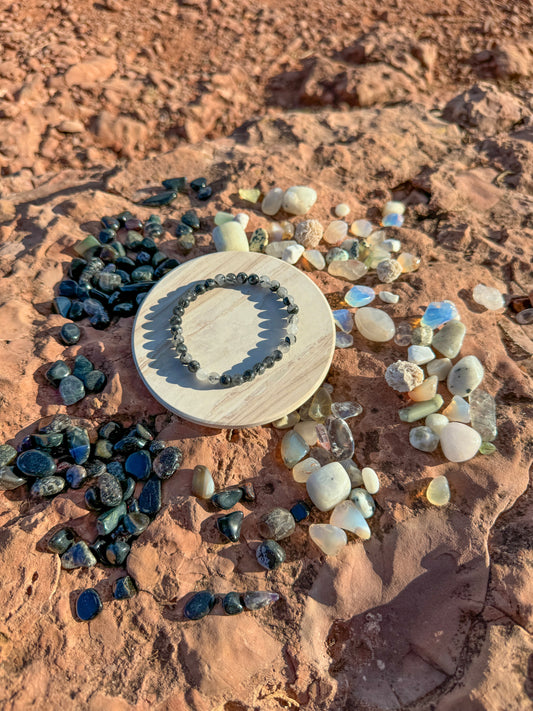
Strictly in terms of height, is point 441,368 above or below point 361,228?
below

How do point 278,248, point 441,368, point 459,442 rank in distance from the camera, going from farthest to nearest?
1. point 278,248
2. point 441,368
3. point 459,442

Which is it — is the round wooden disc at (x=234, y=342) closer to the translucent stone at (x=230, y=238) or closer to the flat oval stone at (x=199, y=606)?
the translucent stone at (x=230, y=238)

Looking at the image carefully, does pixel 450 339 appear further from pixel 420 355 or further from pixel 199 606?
pixel 199 606

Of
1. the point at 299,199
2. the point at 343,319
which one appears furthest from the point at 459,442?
the point at 299,199

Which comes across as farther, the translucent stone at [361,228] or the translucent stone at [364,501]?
the translucent stone at [361,228]

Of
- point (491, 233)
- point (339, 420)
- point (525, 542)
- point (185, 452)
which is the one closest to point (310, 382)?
point (339, 420)

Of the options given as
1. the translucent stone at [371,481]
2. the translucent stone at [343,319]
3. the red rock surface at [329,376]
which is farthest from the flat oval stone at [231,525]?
the translucent stone at [343,319]
